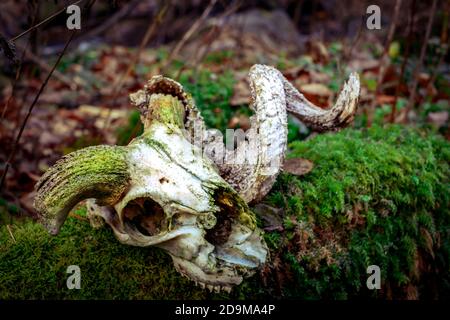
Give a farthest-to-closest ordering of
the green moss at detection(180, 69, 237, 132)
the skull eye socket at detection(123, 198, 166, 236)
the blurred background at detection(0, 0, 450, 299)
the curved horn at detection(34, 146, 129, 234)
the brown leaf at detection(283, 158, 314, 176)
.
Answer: the green moss at detection(180, 69, 237, 132), the brown leaf at detection(283, 158, 314, 176), the blurred background at detection(0, 0, 450, 299), the skull eye socket at detection(123, 198, 166, 236), the curved horn at detection(34, 146, 129, 234)

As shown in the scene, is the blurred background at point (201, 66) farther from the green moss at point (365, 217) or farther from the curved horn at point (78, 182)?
the green moss at point (365, 217)

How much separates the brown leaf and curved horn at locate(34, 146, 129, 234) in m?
1.28

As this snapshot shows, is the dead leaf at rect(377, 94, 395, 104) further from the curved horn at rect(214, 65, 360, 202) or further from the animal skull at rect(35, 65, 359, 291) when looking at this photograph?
the animal skull at rect(35, 65, 359, 291)

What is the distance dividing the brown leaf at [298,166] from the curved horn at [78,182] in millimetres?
1283

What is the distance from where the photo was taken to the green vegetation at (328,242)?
242 cm

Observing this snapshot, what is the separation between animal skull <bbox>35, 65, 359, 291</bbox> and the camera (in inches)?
86.1

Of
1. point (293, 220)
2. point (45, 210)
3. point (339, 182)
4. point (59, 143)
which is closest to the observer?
point (45, 210)

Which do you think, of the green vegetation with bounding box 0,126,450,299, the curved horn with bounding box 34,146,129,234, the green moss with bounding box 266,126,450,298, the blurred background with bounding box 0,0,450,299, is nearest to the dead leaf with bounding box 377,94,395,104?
the blurred background with bounding box 0,0,450,299

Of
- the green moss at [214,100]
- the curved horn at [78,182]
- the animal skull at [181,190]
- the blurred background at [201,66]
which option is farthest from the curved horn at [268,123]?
the green moss at [214,100]

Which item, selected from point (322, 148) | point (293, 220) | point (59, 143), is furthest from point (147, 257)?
point (59, 143)

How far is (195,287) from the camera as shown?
7.99 feet

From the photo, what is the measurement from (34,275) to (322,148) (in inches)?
85.9

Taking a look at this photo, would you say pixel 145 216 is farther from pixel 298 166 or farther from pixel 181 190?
pixel 298 166

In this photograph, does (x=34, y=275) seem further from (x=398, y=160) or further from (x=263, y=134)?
(x=398, y=160)
